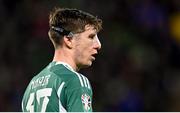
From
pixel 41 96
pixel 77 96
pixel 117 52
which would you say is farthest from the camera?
pixel 117 52

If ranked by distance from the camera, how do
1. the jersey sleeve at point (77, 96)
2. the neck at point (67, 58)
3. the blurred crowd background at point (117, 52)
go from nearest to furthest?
1. the jersey sleeve at point (77, 96)
2. the neck at point (67, 58)
3. the blurred crowd background at point (117, 52)

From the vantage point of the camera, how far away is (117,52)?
10.6 m

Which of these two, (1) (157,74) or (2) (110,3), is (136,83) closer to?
(1) (157,74)

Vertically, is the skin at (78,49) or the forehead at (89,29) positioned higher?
the forehead at (89,29)

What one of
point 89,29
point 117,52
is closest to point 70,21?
point 89,29

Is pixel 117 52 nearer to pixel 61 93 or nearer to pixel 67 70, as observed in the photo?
pixel 67 70

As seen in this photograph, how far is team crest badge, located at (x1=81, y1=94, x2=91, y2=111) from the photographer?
4094mm

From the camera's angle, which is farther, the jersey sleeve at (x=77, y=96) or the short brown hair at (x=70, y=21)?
the short brown hair at (x=70, y=21)

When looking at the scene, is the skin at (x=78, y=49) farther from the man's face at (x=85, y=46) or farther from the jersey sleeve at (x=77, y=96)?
the jersey sleeve at (x=77, y=96)

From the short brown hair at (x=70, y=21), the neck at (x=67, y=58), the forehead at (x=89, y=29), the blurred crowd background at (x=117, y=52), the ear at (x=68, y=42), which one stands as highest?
the short brown hair at (x=70, y=21)

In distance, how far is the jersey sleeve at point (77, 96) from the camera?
405 cm

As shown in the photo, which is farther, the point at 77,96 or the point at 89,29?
the point at 89,29

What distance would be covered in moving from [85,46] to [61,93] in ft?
1.51

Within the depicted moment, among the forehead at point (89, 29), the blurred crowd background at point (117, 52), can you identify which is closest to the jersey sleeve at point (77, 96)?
the forehead at point (89, 29)
